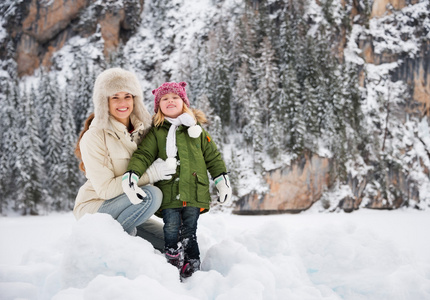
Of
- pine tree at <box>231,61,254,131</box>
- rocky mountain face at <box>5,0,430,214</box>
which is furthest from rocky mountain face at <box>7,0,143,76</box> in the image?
pine tree at <box>231,61,254,131</box>

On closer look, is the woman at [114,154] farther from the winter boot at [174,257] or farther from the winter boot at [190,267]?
the winter boot at [190,267]

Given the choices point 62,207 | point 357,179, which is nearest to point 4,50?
point 62,207

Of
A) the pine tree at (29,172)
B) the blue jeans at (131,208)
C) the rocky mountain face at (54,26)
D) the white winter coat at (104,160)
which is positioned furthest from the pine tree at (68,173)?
the blue jeans at (131,208)

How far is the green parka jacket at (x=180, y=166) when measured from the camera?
3.01 meters

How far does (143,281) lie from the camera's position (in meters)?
1.94

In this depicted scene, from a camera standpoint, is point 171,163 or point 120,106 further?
point 120,106

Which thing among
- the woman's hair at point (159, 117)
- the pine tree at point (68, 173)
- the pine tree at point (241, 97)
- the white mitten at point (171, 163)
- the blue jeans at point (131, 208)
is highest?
the pine tree at point (241, 97)

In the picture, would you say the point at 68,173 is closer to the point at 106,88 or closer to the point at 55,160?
the point at 55,160

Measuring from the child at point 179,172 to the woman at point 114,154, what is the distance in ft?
0.41

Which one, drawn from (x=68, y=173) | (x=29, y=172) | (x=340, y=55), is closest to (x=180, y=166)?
(x=68, y=173)

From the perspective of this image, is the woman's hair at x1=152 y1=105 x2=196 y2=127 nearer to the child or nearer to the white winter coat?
the child

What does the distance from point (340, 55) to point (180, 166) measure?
28.8 m

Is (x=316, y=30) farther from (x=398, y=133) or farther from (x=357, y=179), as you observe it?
(x=357, y=179)

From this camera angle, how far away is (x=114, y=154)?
3010 millimetres
